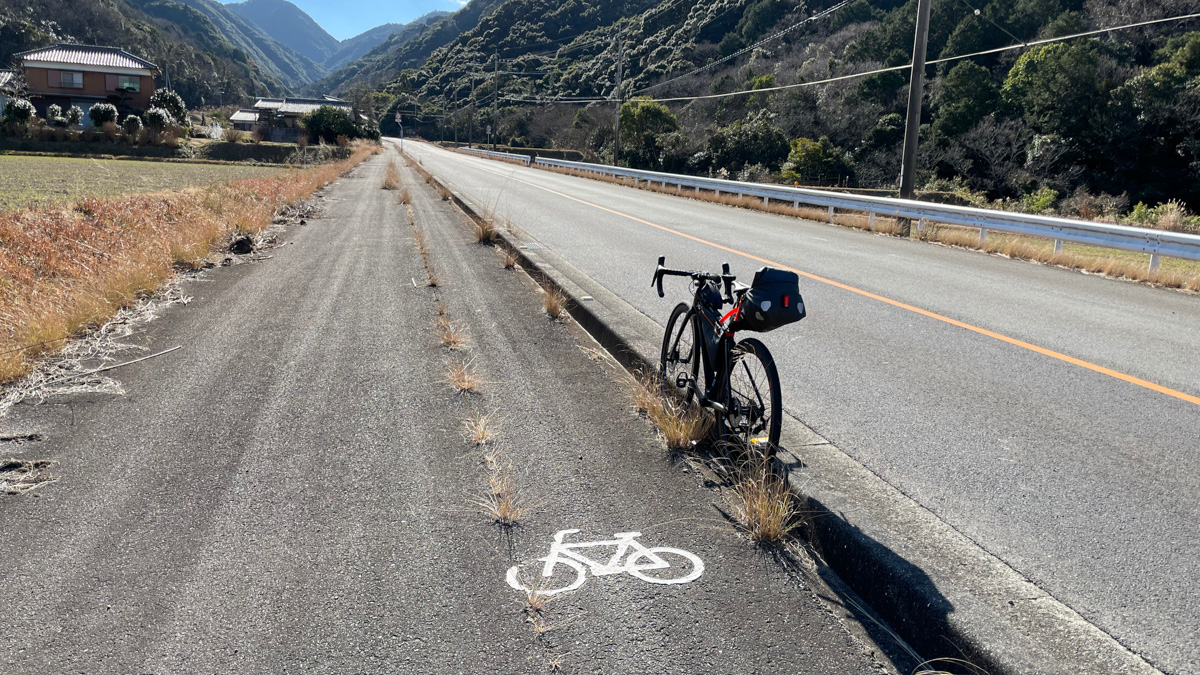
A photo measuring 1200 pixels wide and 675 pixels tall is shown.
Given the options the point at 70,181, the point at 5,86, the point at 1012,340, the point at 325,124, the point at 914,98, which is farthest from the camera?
the point at 5,86

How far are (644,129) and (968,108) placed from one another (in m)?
20.8

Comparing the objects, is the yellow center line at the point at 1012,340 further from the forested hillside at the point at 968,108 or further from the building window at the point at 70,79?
the building window at the point at 70,79

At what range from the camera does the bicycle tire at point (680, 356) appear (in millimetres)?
4469

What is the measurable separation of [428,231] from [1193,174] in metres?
30.8

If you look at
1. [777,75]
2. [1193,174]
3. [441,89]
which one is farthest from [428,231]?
[441,89]

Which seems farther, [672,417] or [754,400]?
[672,417]

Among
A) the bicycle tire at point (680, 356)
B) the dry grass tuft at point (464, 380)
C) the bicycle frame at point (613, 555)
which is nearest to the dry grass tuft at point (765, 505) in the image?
the bicycle frame at point (613, 555)

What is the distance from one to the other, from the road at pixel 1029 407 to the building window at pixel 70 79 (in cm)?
7483

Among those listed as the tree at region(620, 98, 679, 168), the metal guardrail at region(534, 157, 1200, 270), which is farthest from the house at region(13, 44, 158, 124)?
the metal guardrail at region(534, 157, 1200, 270)

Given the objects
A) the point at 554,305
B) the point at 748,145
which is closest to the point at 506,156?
the point at 748,145

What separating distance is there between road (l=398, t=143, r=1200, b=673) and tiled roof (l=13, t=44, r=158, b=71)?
7503cm

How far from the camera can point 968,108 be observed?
36719 mm

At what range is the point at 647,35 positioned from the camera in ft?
323

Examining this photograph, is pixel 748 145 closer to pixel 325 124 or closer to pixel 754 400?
pixel 325 124
